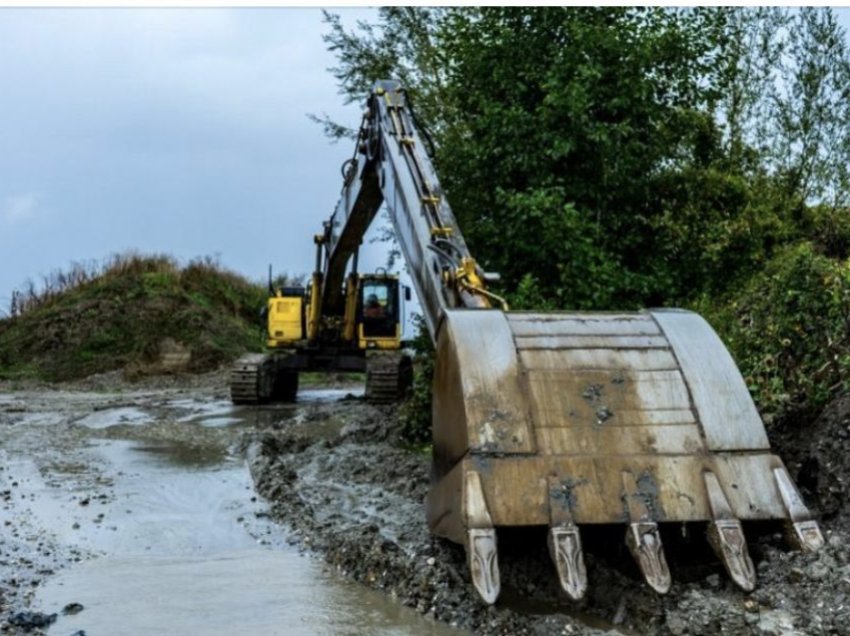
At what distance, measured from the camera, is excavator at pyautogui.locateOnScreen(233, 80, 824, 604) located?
4.78 metres

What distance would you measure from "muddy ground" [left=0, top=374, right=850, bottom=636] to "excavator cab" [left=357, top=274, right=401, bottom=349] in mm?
5249

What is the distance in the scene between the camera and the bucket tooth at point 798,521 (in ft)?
15.9

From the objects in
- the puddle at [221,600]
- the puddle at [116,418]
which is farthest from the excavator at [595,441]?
the puddle at [116,418]

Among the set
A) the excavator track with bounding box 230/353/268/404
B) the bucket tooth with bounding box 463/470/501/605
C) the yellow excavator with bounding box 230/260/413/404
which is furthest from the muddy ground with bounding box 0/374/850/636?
the yellow excavator with bounding box 230/260/413/404

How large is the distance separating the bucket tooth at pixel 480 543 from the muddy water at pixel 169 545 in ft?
1.26

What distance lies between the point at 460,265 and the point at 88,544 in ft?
9.16

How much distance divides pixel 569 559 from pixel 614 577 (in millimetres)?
436

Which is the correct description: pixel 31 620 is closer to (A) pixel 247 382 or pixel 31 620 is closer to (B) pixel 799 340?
(B) pixel 799 340

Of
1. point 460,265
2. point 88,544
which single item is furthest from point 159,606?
point 460,265

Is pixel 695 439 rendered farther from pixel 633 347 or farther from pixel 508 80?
pixel 508 80

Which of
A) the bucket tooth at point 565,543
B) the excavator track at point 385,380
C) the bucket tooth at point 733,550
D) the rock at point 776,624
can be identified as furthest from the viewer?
the excavator track at point 385,380

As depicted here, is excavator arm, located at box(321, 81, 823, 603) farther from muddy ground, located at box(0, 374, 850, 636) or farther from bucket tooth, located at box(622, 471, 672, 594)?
muddy ground, located at box(0, 374, 850, 636)

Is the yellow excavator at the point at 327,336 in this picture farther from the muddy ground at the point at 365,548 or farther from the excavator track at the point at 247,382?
the muddy ground at the point at 365,548

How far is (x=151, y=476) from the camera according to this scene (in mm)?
9375
